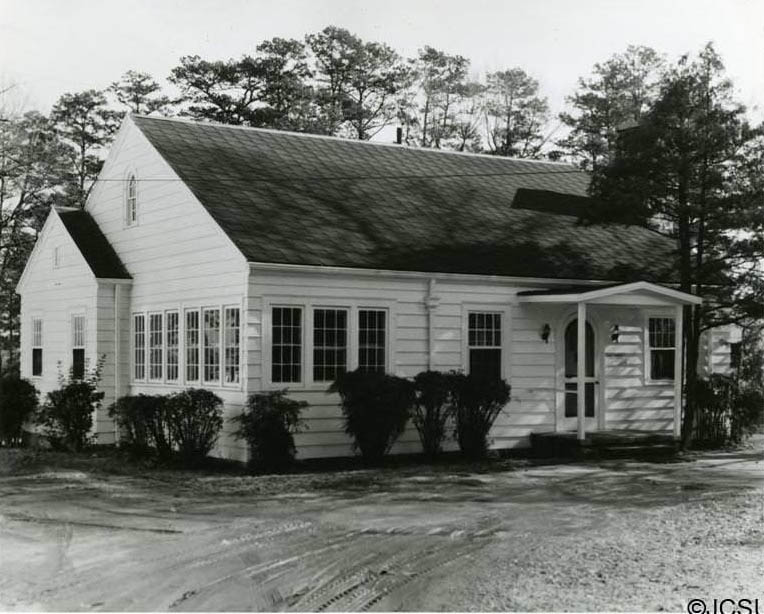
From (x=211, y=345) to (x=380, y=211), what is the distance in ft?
13.7

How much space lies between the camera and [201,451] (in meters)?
16.9

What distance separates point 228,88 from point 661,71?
1999 centimetres

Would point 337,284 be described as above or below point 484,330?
above

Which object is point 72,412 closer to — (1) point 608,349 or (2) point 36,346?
(2) point 36,346

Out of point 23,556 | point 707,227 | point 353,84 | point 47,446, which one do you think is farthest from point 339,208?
point 353,84

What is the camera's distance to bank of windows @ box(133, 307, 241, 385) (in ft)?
56.4

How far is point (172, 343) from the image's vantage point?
63.1 feet

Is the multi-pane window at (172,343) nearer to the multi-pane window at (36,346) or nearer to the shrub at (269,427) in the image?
the shrub at (269,427)

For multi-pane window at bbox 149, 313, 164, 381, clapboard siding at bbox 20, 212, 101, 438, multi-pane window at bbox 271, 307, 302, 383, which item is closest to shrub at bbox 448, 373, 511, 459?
multi-pane window at bbox 271, 307, 302, 383

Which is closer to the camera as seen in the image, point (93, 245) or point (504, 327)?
point (504, 327)

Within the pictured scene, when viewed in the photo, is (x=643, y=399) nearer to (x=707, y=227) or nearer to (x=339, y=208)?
(x=707, y=227)

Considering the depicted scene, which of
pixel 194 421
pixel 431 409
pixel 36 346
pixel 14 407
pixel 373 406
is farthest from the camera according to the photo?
pixel 36 346

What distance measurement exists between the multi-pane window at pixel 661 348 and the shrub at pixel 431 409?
4951 millimetres

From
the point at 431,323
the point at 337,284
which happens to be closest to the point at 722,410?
the point at 431,323
